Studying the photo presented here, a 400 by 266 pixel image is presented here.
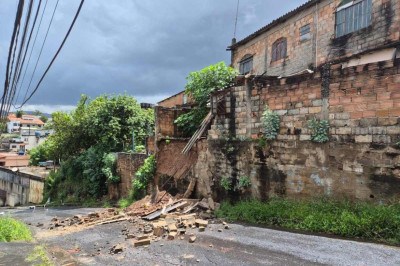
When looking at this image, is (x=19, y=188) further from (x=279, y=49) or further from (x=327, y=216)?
(x=327, y=216)

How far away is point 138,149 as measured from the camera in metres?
17.8

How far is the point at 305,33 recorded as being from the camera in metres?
14.1

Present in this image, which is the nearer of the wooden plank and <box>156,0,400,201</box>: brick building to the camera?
<box>156,0,400,201</box>: brick building

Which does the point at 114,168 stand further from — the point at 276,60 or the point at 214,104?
the point at 276,60

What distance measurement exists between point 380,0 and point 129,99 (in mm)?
13718

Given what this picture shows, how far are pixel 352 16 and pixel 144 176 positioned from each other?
1082cm

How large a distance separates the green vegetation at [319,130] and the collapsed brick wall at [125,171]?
8.80 m

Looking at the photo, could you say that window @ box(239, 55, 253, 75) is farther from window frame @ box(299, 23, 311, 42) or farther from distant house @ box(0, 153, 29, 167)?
distant house @ box(0, 153, 29, 167)

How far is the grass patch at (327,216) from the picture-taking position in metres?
6.03

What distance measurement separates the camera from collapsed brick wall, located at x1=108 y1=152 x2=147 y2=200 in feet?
49.0

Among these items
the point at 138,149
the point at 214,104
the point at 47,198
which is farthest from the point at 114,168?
the point at 214,104

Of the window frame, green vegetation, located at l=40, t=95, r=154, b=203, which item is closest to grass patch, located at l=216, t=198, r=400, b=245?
the window frame

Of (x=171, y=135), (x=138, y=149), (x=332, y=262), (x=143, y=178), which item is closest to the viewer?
(x=332, y=262)

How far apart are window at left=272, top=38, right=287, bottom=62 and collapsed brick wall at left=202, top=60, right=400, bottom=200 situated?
6.94 m
